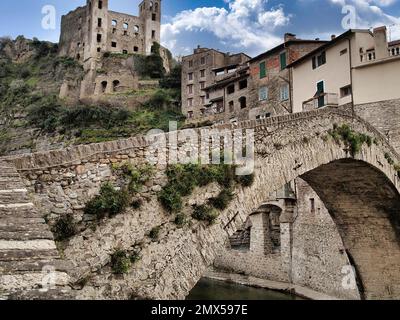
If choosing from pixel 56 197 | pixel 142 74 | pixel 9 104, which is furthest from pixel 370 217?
pixel 9 104

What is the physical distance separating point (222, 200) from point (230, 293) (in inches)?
593

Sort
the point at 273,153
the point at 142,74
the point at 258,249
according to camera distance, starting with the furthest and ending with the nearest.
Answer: the point at 142,74, the point at 258,249, the point at 273,153

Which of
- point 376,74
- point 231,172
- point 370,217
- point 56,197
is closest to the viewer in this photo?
point 56,197

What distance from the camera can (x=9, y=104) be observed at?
50.4m

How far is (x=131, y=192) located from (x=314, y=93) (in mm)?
18298

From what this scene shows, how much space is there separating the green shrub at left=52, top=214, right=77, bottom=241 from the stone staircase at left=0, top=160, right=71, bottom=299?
1.26m

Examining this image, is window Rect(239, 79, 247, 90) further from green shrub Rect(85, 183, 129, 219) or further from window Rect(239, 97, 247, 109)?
green shrub Rect(85, 183, 129, 219)

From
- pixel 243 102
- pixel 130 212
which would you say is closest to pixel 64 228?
pixel 130 212

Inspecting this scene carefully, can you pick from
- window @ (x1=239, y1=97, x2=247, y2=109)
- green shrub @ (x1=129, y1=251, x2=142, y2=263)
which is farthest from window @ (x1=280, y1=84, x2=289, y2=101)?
green shrub @ (x1=129, y1=251, x2=142, y2=263)

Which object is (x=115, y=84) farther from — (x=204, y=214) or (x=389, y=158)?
(x=204, y=214)

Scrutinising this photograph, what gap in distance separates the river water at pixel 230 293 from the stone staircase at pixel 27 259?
54.7ft

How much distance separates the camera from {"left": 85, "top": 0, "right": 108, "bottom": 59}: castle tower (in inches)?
2096

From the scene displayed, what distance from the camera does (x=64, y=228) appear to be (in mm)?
5137
